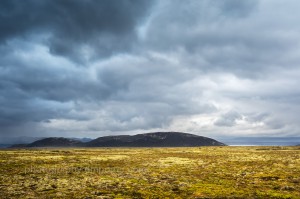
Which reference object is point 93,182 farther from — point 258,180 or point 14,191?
point 258,180

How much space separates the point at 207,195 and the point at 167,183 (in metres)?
6.00

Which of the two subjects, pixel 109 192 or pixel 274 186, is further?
pixel 274 186

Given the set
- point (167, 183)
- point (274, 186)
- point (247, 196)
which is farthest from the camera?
point (167, 183)

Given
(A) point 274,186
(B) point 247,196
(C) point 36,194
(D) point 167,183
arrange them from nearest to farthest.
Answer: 1. (B) point 247,196
2. (C) point 36,194
3. (A) point 274,186
4. (D) point 167,183

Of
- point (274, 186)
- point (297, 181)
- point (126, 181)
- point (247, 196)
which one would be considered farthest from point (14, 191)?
point (297, 181)

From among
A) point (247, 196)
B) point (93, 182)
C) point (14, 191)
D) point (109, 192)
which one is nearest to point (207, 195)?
point (247, 196)

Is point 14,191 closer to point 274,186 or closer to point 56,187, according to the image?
point 56,187

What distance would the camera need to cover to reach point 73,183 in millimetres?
25031

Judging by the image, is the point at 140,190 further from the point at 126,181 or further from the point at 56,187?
the point at 56,187

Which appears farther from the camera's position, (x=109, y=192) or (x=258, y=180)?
(x=258, y=180)

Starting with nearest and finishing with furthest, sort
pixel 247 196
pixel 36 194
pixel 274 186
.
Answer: pixel 247 196 → pixel 36 194 → pixel 274 186

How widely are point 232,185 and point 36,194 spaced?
1557 centimetres

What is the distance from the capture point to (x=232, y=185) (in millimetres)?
23578

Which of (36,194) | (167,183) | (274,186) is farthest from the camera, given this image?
(167,183)
